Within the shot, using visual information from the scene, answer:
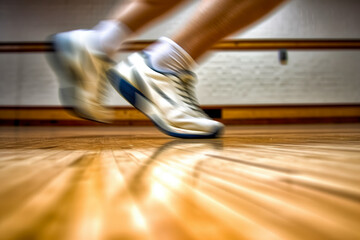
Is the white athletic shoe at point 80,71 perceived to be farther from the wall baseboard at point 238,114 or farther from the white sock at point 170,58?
the wall baseboard at point 238,114

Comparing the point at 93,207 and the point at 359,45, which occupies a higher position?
the point at 359,45

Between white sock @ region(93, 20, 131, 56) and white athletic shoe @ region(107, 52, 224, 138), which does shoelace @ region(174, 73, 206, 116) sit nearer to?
white athletic shoe @ region(107, 52, 224, 138)

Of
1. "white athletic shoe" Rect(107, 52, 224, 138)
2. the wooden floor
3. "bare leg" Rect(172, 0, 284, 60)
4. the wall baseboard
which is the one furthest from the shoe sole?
the wall baseboard

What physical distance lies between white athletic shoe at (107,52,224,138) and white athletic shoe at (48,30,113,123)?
0.04 meters

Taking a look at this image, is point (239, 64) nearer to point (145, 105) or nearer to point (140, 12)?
point (140, 12)

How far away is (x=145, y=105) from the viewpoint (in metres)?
0.42

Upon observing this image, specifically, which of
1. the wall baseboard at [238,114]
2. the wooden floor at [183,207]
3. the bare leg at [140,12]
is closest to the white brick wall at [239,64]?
the wall baseboard at [238,114]

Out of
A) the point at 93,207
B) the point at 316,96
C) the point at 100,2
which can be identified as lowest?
the point at 93,207

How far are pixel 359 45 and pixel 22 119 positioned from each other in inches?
106

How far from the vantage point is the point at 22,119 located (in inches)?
85.6

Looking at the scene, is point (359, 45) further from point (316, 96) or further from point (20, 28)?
point (20, 28)

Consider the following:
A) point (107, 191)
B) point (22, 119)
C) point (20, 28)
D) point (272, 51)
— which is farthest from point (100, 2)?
point (107, 191)

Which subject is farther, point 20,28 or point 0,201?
point 20,28

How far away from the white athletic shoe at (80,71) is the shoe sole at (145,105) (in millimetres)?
32
